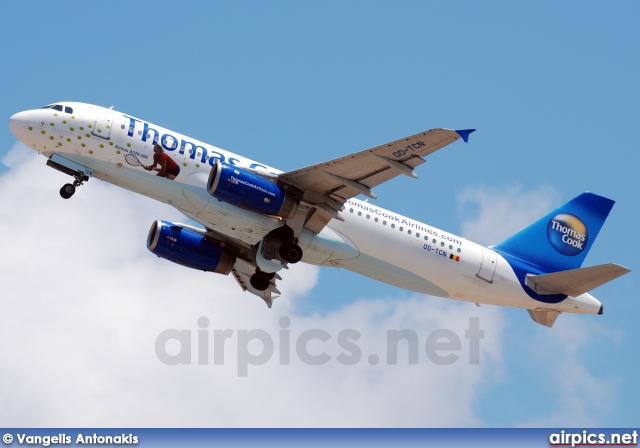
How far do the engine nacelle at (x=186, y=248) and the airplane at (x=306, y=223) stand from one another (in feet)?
0.17

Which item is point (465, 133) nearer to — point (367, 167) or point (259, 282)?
point (367, 167)

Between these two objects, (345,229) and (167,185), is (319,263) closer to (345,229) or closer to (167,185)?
(345,229)

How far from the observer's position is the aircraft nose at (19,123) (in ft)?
145

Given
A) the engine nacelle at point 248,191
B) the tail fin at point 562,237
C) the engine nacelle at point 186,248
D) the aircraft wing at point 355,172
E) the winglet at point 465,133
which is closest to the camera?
the winglet at point 465,133

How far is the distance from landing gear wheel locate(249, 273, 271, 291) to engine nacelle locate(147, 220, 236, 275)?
1383 millimetres

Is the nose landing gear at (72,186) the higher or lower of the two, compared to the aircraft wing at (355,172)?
lower

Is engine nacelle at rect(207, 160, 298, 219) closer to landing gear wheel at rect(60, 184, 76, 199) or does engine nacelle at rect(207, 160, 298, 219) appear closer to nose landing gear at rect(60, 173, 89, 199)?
nose landing gear at rect(60, 173, 89, 199)

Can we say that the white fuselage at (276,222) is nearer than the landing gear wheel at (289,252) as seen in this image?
Yes

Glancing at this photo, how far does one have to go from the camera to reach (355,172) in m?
43.7

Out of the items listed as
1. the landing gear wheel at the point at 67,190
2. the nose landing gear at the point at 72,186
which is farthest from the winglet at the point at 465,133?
the landing gear wheel at the point at 67,190

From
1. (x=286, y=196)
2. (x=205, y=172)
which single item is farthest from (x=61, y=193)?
(x=286, y=196)

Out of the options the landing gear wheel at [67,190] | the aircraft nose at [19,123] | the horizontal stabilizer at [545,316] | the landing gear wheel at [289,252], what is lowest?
the horizontal stabilizer at [545,316]

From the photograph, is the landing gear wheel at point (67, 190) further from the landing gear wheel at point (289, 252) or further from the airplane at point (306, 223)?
the landing gear wheel at point (289, 252)

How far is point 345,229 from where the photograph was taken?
46.4m
